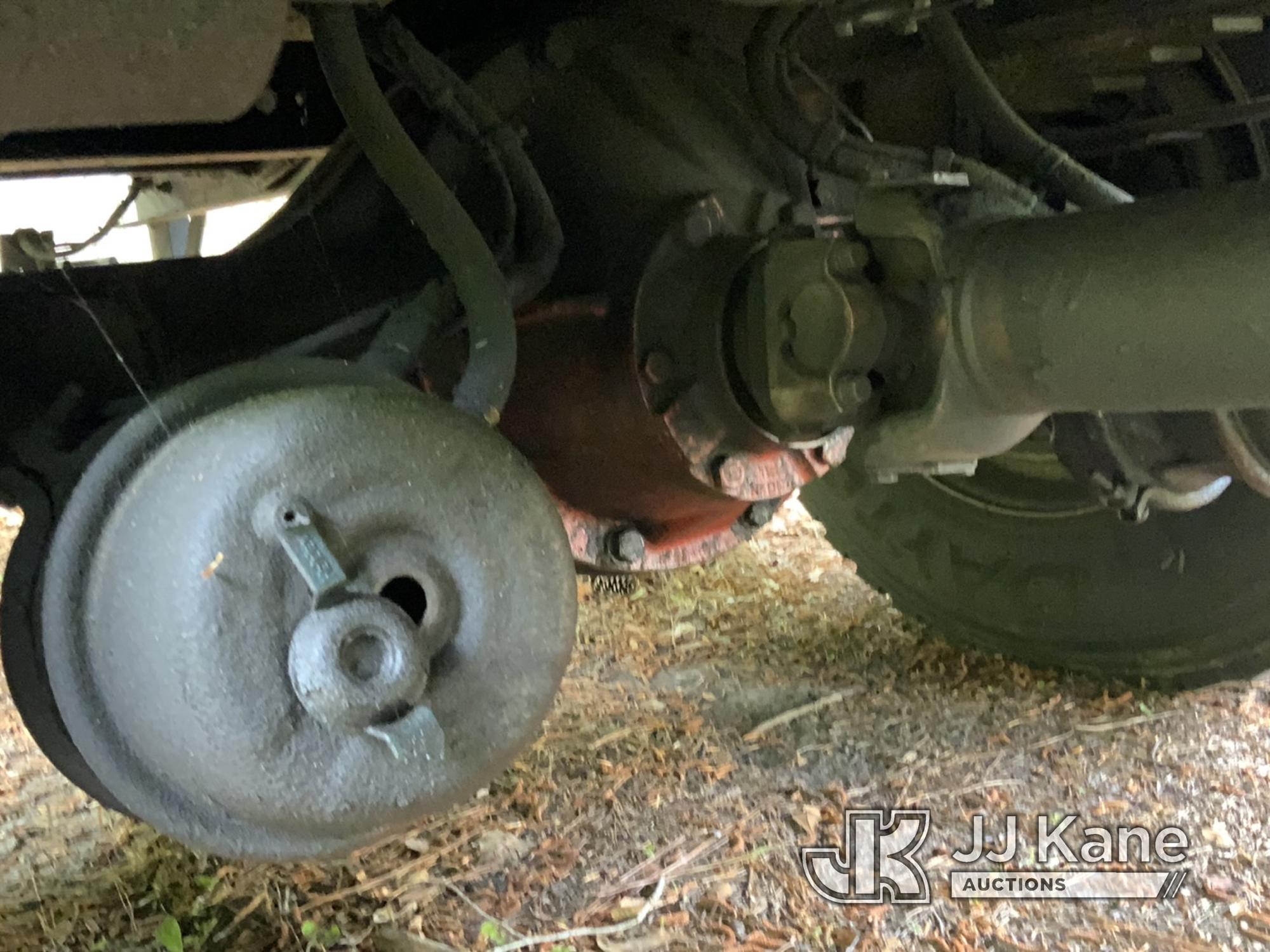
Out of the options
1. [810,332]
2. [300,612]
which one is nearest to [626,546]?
[810,332]

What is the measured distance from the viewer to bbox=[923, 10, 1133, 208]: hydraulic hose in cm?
103

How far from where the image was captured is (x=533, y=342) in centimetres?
114

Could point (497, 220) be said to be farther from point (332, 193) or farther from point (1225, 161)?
point (1225, 161)

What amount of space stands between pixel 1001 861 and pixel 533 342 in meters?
0.84

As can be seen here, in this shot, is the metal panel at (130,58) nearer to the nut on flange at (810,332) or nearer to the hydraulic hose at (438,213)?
the hydraulic hose at (438,213)

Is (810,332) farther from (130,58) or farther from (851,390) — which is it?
(130,58)

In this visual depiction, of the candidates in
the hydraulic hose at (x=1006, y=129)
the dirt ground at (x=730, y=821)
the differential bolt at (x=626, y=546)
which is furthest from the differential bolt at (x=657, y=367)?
Result: the dirt ground at (x=730, y=821)

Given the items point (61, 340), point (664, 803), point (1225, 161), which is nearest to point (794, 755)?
point (664, 803)

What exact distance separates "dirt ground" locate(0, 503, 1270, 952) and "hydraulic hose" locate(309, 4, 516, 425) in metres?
0.63

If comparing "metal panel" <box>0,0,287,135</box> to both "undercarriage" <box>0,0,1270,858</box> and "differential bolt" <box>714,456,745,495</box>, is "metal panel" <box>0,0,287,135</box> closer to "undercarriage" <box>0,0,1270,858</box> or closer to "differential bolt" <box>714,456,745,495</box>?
"undercarriage" <box>0,0,1270,858</box>

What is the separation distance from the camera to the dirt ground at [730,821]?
45.6 inches

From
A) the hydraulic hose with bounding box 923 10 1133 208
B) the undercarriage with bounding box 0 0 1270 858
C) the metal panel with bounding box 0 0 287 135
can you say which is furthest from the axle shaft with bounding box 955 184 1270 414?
the metal panel with bounding box 0 0 287 135

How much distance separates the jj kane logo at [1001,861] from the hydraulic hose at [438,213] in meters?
0.75

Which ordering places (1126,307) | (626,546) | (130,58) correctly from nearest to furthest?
(130,58) < (1126,307) < (626,546)
